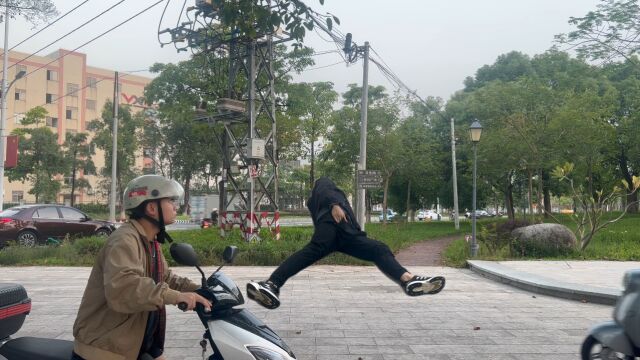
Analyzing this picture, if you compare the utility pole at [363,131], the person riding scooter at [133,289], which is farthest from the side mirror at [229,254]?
the utility pole at [363,131]

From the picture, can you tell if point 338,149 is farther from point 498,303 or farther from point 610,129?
point 498,303

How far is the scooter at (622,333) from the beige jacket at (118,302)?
3243mm

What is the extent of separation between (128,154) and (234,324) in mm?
44071

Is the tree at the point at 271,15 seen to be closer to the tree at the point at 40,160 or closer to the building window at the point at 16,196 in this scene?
the tree at the point at 40,160

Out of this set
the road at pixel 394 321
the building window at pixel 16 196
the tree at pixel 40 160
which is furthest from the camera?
the building window at pixel 16 196

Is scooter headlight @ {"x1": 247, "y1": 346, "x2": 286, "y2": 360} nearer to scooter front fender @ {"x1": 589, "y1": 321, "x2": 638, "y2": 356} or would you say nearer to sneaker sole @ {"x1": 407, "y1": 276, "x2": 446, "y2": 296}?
sneaker sole @ {"x1": 407, "y1": 276, "x2": 446, "y2": 296}

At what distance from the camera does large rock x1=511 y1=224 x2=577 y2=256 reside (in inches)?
587

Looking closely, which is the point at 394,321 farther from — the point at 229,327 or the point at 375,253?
the point at 229,327

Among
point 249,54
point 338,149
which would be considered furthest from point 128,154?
point 249,54

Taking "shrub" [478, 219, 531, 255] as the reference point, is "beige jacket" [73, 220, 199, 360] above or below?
above

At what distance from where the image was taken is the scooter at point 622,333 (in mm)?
3961

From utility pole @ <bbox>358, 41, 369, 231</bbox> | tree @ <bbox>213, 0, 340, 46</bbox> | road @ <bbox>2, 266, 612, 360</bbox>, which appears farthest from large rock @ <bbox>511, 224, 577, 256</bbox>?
tree @ <bbox>213, 0, 340, 46</bbox>

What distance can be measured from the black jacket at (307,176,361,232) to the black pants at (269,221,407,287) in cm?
7

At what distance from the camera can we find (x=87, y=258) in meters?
13.8
